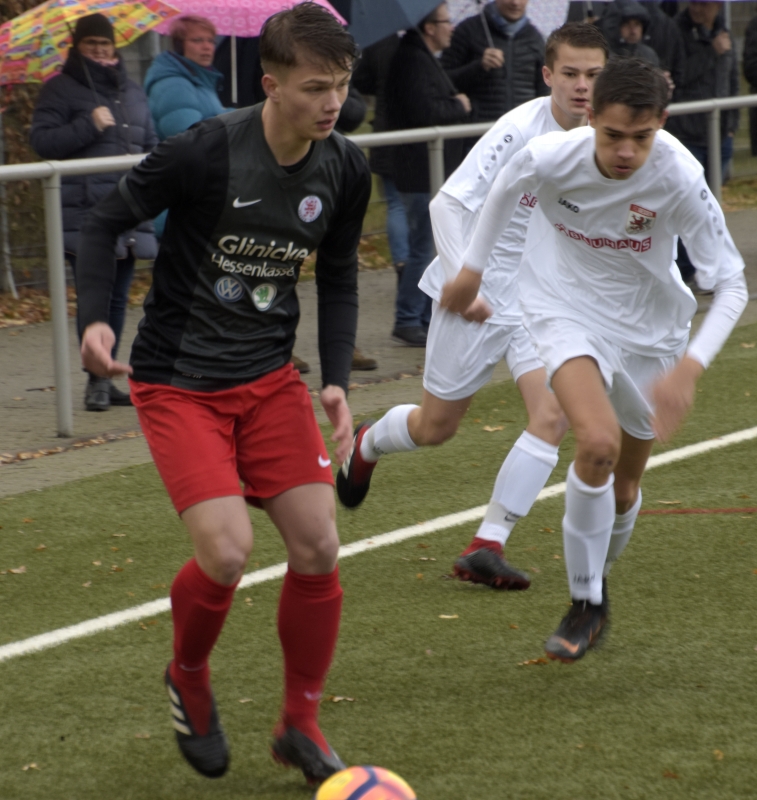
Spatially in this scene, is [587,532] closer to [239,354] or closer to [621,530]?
[621,530]

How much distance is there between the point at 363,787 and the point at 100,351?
4.16ft

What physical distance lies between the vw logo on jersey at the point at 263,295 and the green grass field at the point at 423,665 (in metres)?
1.27

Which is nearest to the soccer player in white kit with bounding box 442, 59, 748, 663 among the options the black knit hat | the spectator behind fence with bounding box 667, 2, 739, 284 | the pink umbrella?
the black knit hat

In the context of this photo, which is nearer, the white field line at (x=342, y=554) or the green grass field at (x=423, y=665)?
the green grass field at (x=423, y=665)

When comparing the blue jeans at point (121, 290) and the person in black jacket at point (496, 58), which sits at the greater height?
the person in black jacket at point (496, 58)

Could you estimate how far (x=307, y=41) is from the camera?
12.1ft

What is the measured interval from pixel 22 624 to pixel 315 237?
2085mm

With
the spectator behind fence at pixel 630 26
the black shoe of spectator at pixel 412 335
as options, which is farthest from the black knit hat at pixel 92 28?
the spectator behind fence at pixel 630 26

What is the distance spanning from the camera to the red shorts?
372 centimetres

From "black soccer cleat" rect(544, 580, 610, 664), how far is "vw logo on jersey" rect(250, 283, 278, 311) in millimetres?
1509

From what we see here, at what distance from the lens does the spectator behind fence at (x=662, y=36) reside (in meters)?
12.3

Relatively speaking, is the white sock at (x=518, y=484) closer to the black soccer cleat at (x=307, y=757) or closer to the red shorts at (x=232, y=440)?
the red shorts at (x=232, y=440)

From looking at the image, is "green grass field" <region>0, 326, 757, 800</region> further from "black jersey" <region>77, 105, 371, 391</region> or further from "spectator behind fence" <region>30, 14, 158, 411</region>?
"spectator behind fence" <region>30, 14, 158, 411</region>

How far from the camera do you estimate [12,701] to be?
4430 mm
